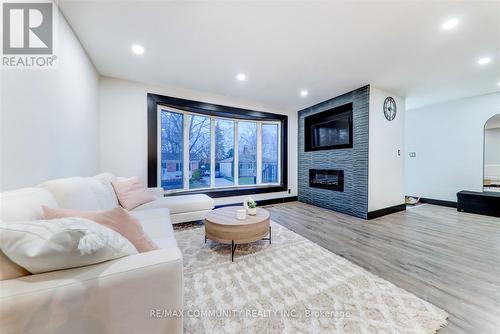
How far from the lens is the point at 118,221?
1021 millimetres

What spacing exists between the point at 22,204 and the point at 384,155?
457 cm

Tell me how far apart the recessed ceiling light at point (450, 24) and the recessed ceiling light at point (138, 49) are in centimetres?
331

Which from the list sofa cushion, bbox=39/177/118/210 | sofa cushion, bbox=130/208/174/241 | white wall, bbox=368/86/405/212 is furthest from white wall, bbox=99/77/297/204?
white wall, bbox=368/86/405/212

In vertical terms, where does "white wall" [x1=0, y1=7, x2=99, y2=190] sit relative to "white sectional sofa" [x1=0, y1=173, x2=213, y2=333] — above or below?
above

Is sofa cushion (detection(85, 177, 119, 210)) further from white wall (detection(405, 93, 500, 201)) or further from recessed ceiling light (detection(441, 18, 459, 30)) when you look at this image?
white wall (detection(405, 93, 500, 201))

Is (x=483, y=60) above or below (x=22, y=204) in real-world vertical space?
above

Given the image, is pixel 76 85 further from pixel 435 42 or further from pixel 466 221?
pixel 466 221

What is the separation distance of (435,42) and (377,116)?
1.42m

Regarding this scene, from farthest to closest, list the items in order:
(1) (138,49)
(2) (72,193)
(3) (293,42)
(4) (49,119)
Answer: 1. (1) (138,49)
2. (3) (293,42)
3. (4) (49,119)
4. (2) (72,193)

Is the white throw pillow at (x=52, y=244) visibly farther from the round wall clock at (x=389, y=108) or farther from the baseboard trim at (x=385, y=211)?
the round wall clock at (x=389, y=108)

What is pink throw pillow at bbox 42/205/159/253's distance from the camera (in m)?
1.00

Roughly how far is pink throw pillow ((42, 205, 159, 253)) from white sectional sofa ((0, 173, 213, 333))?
3.4 inches

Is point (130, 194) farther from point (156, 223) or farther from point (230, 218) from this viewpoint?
point (230, 218)

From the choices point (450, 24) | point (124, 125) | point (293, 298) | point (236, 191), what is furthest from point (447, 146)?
point (124, 125)
